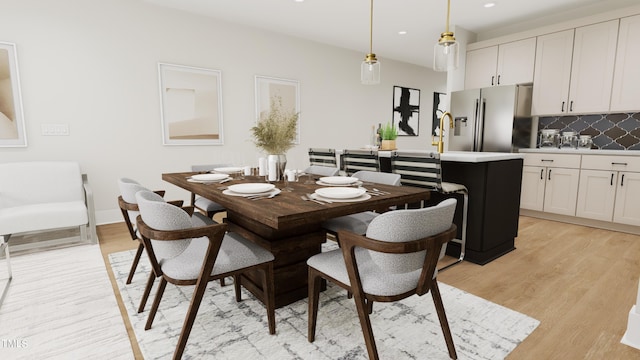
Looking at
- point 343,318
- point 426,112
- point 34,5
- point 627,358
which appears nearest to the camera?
point 627,358

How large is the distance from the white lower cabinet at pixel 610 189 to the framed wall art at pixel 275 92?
3.87m

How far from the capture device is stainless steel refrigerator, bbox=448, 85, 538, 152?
4.36 metres

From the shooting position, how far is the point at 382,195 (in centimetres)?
176

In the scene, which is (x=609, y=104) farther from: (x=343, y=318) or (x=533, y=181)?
(x=343, y=318)

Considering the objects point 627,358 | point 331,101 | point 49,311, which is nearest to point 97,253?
point 49,311

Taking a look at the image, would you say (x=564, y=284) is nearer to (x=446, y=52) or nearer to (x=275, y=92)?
(x=446, y=52)

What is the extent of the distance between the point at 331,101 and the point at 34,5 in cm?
403

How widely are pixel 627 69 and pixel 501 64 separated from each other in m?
1.37

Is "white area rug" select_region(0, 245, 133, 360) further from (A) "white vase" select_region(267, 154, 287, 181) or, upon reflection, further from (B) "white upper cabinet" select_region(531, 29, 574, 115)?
(B) "white upper cabinet" select_region(531, 29, 574, 115)

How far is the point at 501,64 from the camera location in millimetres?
4664

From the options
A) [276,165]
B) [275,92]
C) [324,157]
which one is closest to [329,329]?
[276,165]

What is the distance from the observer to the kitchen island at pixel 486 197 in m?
2.65

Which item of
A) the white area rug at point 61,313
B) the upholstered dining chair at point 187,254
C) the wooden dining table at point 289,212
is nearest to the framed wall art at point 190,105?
the white area rug at point 61,313

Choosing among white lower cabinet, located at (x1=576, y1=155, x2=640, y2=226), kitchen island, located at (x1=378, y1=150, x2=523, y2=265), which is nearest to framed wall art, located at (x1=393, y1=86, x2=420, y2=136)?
white lower cabinet, located at (x1=576, y1=155, x2=640, y2=226)
